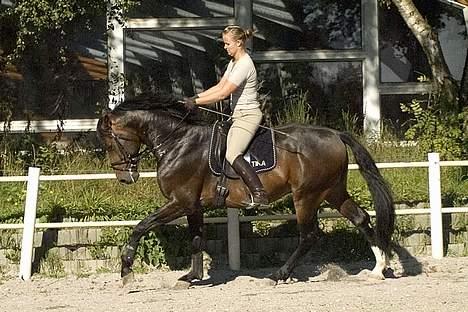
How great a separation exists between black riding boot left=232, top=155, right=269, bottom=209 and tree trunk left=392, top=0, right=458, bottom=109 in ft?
16.6

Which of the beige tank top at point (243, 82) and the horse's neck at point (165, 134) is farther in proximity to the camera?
the horse's neck at point (165, 134)

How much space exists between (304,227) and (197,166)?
125 cm

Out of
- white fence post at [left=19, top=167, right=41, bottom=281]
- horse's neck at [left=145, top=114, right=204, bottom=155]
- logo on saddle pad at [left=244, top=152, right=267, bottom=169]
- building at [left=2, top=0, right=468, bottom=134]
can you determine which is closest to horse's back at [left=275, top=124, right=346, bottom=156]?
logo on saddle pad at [left=244, top=152, right=267, bottom=169]

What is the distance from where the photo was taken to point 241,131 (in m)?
10.3

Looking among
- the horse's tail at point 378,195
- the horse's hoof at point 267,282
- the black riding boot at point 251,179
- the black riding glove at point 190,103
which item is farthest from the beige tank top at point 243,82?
the horse's hoof at point 267,282

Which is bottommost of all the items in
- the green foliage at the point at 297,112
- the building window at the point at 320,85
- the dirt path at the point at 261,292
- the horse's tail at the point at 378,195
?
the dirt path at the point at 261,292

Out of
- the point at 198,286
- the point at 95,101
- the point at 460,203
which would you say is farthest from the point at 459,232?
the point at 95,101

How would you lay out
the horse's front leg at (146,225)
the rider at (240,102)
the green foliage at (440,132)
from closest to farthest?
the rider at (240,102) → the horse's front leg at (146,225) → the green foliage at (440,132)

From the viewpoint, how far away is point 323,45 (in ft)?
54.7

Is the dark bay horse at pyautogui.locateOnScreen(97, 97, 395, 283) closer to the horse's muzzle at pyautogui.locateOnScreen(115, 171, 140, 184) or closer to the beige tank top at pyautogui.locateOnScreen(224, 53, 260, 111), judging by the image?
the horse's muzzle at pyautogui.locateOnScreen(115, 171, 140, 184)

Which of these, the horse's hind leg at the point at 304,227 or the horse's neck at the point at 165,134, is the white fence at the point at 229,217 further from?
the horse's hind leg at the point at 304,227

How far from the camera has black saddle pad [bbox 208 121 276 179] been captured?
10383 mm

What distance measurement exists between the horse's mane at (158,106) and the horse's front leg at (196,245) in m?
0.99

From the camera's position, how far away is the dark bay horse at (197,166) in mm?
10406
